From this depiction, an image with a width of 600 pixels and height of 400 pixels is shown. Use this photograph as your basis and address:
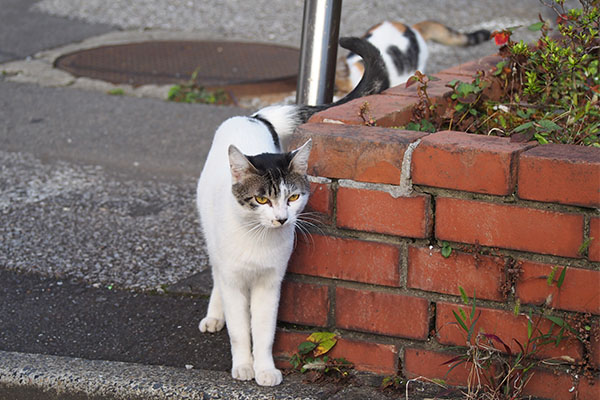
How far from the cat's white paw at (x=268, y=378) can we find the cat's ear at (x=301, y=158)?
0.57 m

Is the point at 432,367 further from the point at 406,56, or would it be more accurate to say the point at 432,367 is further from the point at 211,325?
the point at 406,56

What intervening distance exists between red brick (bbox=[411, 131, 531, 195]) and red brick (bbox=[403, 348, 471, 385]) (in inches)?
18.9

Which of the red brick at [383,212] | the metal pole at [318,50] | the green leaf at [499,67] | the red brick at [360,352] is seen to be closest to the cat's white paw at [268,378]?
the red brick at [360,352]

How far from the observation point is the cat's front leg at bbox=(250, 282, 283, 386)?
7.53 feet

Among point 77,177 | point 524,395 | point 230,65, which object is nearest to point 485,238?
point 524,395

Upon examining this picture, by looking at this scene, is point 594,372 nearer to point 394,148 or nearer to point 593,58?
point 394,148

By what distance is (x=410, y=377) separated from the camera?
226 centimetres

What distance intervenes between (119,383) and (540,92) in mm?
1644

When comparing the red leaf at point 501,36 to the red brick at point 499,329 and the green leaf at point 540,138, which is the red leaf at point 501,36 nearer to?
the green leaf at point 540,138

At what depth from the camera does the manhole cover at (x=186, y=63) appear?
5492mm

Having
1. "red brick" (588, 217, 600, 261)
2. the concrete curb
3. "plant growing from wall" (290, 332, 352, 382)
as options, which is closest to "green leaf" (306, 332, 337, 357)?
"plant growing from wall" (290, 332, 352, 382)

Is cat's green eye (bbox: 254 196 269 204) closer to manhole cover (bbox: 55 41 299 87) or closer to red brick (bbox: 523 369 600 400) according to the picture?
red brick (bbox: 523 369 600 400)

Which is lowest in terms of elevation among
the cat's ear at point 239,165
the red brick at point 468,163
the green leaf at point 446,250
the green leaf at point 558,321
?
the green leaf at point 558,321

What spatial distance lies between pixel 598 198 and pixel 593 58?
3.60ft
